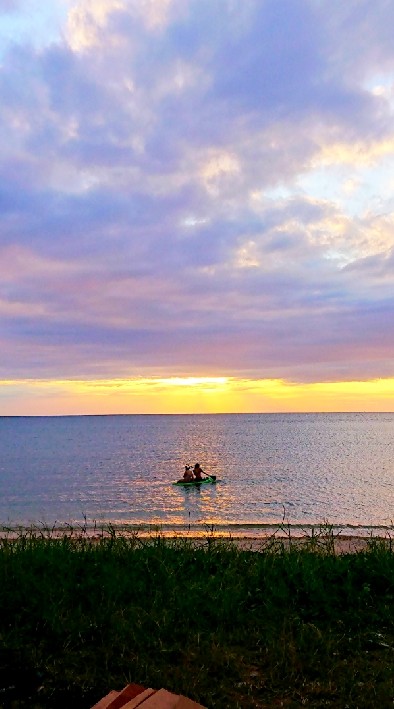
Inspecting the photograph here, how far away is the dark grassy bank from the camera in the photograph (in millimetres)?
4508

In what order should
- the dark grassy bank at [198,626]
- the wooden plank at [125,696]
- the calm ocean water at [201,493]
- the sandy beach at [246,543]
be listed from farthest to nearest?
the calm ocean water at [201,493]
the sandy beach at [246,543]
the dark grassy bank at [198,626]
the wooden plank at [125,696]

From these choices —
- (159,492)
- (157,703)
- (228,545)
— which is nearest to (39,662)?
(157,703)

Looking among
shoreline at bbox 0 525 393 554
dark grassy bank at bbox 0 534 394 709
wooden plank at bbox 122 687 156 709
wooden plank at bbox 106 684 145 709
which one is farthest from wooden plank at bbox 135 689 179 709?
shoreline at bbox 0 525 393 554

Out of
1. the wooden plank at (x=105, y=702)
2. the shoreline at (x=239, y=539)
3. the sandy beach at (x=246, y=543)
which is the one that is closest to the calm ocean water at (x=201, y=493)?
the shoreline at (x=239, y=539)

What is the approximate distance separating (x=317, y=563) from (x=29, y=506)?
2949 cm

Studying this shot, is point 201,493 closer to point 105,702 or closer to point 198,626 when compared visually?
point 198,626

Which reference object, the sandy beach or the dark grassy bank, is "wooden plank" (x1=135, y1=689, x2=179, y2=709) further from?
the sandy beach

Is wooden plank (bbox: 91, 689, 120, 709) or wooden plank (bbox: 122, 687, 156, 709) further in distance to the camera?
wooden plank (bbox: 91, 689, 120, 709)

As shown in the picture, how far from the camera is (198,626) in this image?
573 centimetres

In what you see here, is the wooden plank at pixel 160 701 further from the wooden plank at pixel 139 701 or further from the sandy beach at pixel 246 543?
the sandy beach at pixel 246 543

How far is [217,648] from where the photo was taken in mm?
5180

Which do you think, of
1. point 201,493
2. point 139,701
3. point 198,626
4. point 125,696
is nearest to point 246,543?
point 198,626

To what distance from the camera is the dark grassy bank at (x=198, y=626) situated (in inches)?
177

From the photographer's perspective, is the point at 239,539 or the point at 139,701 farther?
the point at 239,539
